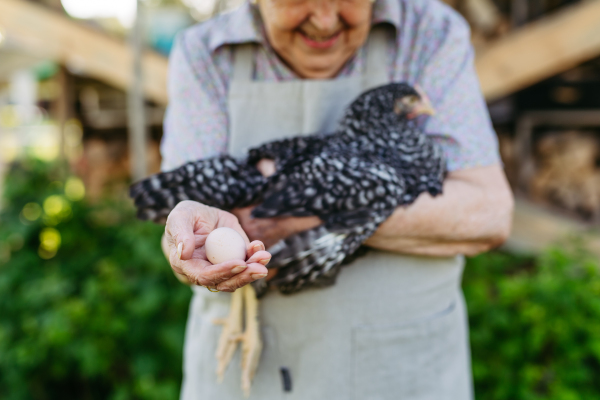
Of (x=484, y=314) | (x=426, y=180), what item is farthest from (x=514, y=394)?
(x=426, y=180)

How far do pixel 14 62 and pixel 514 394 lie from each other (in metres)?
5.41

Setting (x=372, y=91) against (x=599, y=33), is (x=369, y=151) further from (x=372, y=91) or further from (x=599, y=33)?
(x=599, y=33)

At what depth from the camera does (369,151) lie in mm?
1194

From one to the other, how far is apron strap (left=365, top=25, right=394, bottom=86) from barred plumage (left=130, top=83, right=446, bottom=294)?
0.31 feet

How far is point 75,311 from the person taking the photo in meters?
2.46

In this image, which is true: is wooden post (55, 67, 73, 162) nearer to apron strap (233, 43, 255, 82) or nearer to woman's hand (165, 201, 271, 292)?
apron strap (233, 43, 255, 82)

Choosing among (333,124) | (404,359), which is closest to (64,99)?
(333,124)

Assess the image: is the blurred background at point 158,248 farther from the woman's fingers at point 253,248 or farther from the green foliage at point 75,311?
the woman's fingers at point 253,248

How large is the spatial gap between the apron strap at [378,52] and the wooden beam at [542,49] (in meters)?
1.64

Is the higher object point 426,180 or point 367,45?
point 367,45

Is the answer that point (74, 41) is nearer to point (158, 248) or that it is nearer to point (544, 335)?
point (158, 248)

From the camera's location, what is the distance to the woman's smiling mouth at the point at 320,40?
1.15 m

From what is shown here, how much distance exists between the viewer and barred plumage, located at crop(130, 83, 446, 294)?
103cm

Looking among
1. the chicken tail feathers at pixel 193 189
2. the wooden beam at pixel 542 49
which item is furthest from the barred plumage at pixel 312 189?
the wooden beam at pixel 542 49
